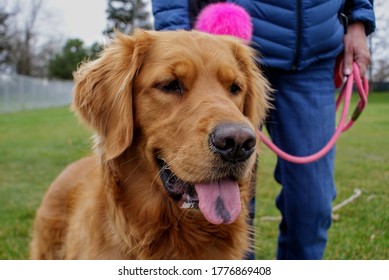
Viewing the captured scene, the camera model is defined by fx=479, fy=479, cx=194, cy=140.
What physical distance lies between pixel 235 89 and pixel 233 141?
0.75 metres

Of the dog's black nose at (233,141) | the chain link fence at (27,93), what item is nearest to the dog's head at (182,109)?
the dog's black nose at (233,141)

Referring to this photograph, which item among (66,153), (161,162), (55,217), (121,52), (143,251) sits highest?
(121,52)

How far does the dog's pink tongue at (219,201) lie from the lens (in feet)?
8.23

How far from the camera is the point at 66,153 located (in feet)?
35.8

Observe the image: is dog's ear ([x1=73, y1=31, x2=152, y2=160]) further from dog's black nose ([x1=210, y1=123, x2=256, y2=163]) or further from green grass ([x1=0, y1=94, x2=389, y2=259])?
dog's black nose ([x1=210, y1=123, x2=256, y2=163])

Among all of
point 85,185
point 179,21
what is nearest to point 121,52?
point 179,21

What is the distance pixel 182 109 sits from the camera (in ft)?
8.77

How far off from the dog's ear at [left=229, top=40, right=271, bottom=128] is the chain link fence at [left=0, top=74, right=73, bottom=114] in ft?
89.4

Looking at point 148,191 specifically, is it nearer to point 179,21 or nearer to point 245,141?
point 245,141

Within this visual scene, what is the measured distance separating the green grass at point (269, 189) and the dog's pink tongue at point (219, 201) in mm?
1146

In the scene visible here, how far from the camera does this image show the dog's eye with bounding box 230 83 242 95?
9.75 feet

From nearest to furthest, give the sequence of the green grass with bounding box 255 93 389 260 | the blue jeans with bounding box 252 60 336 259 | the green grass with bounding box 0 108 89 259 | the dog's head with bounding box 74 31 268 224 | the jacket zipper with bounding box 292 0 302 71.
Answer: the dog's head with bounding box 74 31 268 224 → the jacket zipper with bounding box 292 0 302 71 → the blue jeans with bounding box 252 60 336 259 → the green grass with bounding box 255 93 389 260 → the green grass with bounding box 0 108 89 259

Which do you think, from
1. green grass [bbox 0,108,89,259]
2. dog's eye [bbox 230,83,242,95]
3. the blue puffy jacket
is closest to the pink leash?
the blue puffy jacket
